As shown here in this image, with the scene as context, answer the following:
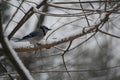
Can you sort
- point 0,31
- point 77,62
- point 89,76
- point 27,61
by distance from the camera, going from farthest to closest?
point 89,76 → point 77,62 → point 27,61 → point 0,31

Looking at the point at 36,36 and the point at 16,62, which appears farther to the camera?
the point at 36,36

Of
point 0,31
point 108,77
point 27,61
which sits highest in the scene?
point 0,31

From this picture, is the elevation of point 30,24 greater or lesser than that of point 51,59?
greater

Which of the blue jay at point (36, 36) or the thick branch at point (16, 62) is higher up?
the thick branch at point (16, 62)

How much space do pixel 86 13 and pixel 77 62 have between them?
2.70 metres

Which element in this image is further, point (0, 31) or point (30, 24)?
Answer: point (30, 24)

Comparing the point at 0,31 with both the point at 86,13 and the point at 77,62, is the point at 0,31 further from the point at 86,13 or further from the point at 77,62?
the point at 77,62

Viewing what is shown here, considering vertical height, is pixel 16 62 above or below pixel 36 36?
above

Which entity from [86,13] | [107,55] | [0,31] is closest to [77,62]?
[107,55]

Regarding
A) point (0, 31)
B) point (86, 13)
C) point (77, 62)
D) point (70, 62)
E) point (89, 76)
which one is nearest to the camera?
point (0, 31)

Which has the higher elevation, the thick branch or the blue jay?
the thick branch

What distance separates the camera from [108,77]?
195 inches

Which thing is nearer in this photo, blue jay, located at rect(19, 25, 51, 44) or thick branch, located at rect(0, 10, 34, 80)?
thick branch, located at rect(0, 10, 34, 80)

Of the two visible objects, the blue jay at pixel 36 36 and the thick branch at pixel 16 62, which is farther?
the blue jay at pixel 36 36
